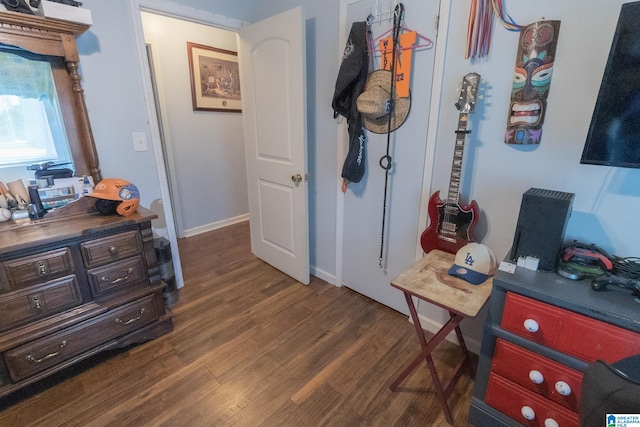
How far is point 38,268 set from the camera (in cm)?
130

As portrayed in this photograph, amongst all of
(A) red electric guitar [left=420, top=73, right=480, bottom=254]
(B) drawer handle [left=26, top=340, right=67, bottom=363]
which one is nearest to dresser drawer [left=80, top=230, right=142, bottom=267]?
(B) drawer handle [left=26, top=340, right=67, bottom=363]

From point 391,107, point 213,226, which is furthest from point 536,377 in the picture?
point 213,226

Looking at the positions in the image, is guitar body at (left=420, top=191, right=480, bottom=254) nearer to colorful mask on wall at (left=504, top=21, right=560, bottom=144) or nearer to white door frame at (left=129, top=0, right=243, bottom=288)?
colorful mask on wall at (left=504, top=21, right=560, bottom=144)

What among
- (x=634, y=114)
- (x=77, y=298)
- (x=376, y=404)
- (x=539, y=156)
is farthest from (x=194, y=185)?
(x=634, y=114)

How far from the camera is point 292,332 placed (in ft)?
6.10

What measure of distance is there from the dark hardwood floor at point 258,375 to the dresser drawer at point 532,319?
1.82 ft

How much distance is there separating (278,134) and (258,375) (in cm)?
157

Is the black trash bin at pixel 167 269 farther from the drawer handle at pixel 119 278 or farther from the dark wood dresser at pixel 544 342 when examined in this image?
the dark wood dresser at pixel 544 342

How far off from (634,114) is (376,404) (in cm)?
150

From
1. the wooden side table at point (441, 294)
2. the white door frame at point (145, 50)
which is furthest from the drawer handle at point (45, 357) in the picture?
the wooden side table at point (441, 294)

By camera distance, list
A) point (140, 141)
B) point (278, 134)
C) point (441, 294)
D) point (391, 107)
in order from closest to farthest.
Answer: point (441, 294), point (391, 107), point (140, 141), point (278, 134)

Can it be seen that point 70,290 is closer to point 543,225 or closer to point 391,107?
point 391,107

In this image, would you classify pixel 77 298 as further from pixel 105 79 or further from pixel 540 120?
pixel 540 120

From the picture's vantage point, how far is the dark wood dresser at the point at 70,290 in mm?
1284
